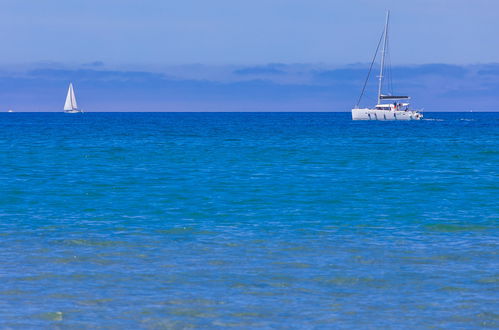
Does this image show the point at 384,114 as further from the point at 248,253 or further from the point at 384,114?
the point at 248,253

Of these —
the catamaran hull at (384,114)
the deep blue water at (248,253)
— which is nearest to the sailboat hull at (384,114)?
the catamaran hull at (384,114)

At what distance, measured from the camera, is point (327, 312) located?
11.8 m

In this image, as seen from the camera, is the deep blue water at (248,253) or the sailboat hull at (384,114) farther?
the sailboat hull at (384,114)

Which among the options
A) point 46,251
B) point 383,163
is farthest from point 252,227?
point 383,163

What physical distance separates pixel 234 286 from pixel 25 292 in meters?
3.74

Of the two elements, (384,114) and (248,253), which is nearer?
(248,253)

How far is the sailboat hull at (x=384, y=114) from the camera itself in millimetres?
144875

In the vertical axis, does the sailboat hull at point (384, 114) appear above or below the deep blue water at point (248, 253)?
above

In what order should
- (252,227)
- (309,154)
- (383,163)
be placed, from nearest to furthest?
(252,227) → (383,163) → (309,154)

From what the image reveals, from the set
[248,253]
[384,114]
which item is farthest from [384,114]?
[248,253]

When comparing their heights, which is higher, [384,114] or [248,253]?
[384,114]

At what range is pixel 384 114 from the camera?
474ft

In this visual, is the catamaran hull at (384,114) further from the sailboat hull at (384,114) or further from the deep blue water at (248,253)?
the deep blue water at (248,253)

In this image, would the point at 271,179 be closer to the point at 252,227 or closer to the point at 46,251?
the point at 252,227
